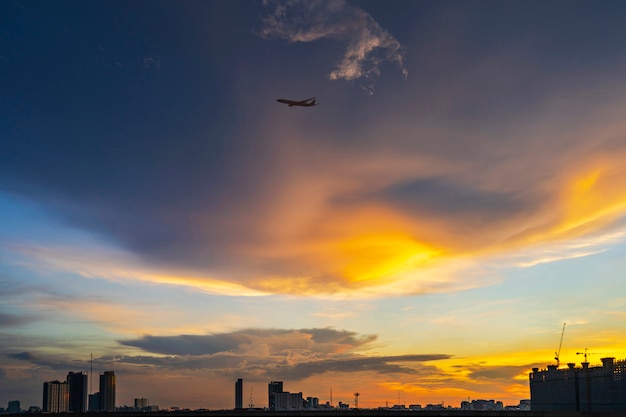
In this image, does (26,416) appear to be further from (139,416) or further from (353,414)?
(353,414)

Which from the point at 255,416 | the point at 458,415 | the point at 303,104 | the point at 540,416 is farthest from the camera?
the point at 303,104

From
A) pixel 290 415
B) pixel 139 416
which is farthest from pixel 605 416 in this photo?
pixel 139 416

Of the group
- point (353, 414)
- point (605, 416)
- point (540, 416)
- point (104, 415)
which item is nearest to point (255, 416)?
point (353, 414)

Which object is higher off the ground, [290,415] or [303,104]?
[303,104]

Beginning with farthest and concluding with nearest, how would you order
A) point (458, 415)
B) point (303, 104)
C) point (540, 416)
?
point (303, 104) < point (540, 416) < point (458, 415)

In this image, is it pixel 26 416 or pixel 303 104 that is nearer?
pixel 26 416

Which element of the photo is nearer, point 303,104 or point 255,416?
point 255,416

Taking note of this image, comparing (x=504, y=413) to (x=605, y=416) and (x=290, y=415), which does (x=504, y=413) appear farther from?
(x=290, y=415)

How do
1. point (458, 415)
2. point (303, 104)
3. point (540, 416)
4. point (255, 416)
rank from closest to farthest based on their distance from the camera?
1. point (255, 416)
2. point (458, 415)
3. point (540, 416)
4. point (303, 104)

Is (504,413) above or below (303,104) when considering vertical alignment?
below

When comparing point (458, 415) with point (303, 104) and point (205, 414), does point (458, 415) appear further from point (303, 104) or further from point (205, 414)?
point (303, 104)
